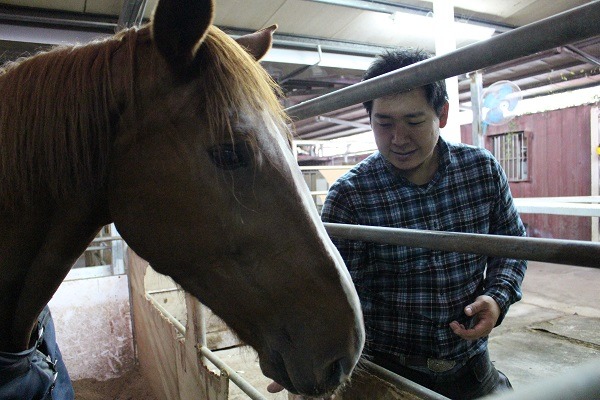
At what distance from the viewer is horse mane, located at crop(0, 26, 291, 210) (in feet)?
3.43

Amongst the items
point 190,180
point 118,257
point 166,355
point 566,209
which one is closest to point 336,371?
point 190,180

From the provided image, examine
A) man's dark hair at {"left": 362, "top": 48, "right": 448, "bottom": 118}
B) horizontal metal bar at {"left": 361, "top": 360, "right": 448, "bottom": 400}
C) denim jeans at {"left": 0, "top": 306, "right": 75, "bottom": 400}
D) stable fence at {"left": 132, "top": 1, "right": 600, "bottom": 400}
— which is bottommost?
horizontal metal bar at {"left": 361, "top": 360, "right": 448, "bottom": 400}

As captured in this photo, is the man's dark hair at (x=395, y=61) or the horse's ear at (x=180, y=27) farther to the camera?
the man's dark hair at (x=395, y=61)

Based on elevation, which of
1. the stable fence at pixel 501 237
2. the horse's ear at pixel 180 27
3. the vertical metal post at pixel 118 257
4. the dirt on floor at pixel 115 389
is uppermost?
the horse's ear at pixel 180 27

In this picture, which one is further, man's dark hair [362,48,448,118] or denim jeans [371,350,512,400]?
man's dark hair [362,48,448,118]

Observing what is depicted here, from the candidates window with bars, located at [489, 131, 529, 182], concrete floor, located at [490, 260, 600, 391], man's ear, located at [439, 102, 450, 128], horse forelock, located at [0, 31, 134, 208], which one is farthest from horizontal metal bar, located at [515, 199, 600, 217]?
window with bars, located at [489, 131, 529, 182]

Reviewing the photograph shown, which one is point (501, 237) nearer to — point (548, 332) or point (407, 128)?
point (407, 128)

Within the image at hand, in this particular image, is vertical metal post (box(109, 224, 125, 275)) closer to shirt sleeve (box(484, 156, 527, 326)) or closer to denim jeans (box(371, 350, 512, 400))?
denim jeans (box(371, 350, 512, 400))

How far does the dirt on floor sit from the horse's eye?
4.28m

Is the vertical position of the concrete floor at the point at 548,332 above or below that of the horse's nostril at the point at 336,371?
below

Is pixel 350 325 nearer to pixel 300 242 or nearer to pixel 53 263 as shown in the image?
pixel 300 242

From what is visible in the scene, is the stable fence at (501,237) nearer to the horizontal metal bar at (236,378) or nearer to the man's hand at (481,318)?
the man's hand at (481,318)

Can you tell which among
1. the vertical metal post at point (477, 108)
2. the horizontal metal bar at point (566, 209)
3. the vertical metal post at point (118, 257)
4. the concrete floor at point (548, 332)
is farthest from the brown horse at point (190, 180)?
the vertical metal post at point (118, 257)

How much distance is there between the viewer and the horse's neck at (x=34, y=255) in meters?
1.11
